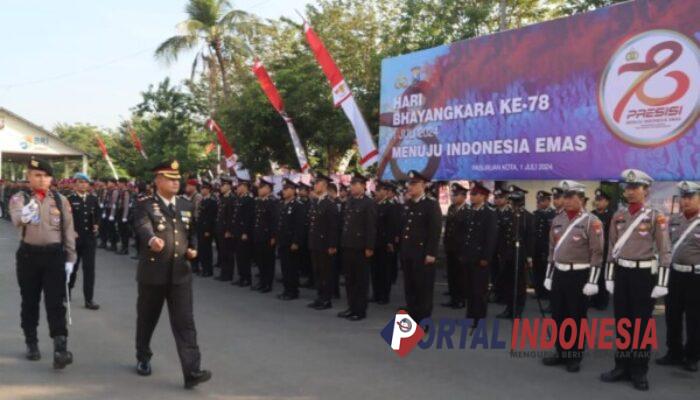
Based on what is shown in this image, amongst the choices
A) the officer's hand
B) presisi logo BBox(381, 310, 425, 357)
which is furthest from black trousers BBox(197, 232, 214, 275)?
the officer's hand

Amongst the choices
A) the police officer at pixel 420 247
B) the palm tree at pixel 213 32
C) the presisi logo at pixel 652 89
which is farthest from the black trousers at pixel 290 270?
the palm tree at pixel 213 32

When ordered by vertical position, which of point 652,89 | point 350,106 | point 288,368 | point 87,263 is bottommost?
point 288,368

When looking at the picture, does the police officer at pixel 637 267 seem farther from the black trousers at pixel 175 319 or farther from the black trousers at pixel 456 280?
the black trousers at pixel 456 280

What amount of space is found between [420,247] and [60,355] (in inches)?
164

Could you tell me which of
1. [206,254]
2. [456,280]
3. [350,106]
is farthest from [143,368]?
[350,106]

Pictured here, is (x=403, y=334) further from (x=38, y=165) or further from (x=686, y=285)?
(x=38, y=165)

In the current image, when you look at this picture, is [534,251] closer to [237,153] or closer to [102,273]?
[102,273]

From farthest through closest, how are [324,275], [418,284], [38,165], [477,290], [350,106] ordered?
[350,106] → [324,275] → [477,290] → [418,284] → [38,165]

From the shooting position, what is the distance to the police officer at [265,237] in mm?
10898

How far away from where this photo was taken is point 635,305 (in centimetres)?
578

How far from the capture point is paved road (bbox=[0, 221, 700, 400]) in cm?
524

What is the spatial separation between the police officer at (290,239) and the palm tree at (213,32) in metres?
18.3

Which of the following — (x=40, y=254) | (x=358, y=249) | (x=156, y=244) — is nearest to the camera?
(x=156, y=244)

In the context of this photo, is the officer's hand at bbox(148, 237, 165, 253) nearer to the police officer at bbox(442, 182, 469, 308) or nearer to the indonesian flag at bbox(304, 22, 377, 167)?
the police officer at bbox(442, 182, 469, 308)
